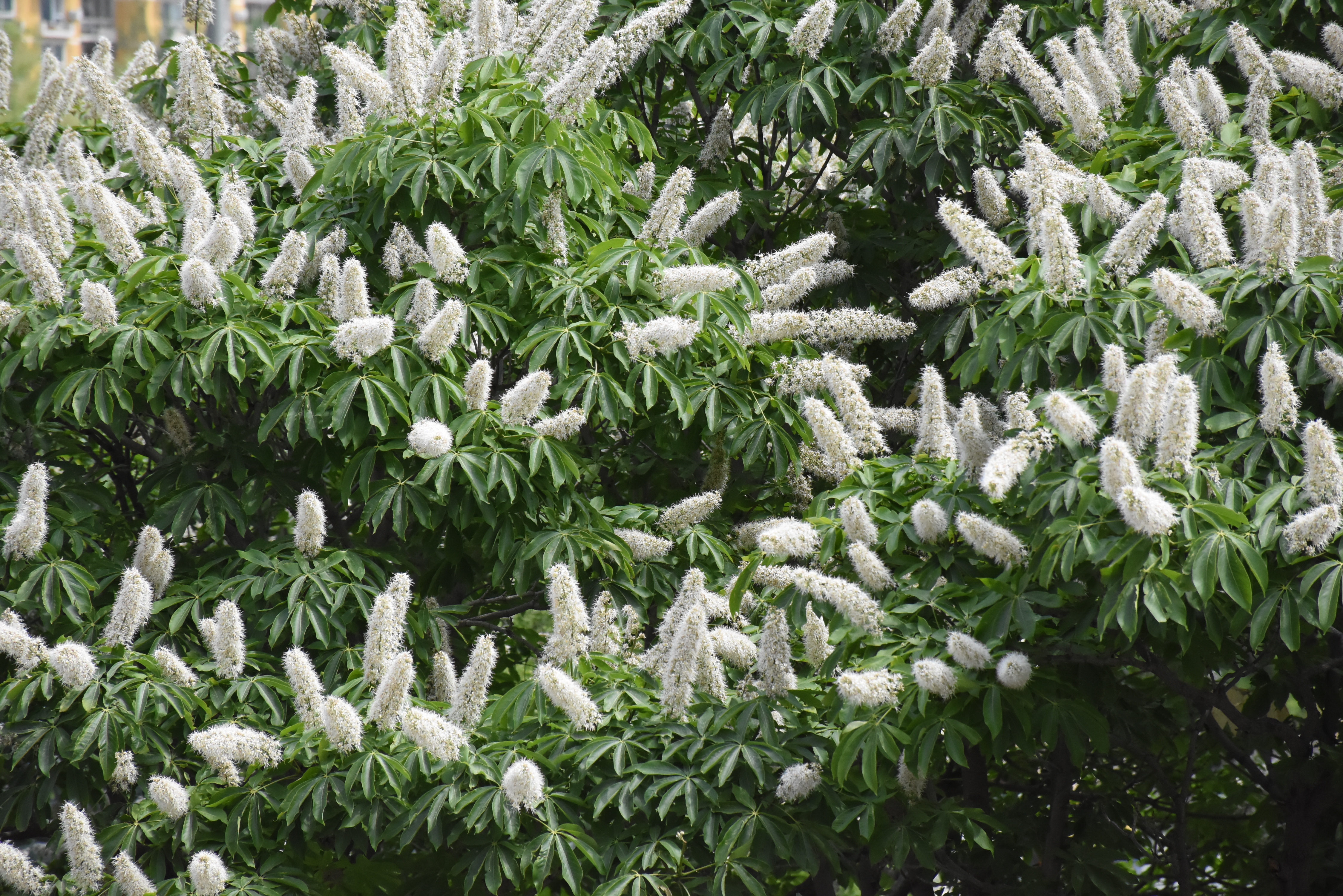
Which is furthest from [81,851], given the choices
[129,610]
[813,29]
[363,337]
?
[813,29]

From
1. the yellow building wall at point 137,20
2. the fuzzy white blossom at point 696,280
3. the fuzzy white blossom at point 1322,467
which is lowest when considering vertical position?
the yellow building wall at point 137,20

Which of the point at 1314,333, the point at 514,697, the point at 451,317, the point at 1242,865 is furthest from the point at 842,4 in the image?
the point at 1242,865

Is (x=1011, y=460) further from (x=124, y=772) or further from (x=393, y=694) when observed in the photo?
(x=124, y=772)

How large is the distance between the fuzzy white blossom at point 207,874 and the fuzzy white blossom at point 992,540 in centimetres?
249

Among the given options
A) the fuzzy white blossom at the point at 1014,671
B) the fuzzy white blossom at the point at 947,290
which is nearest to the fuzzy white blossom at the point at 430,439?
the fuzzy white blossom at the point at 947,290

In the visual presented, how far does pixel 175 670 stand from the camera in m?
4.98

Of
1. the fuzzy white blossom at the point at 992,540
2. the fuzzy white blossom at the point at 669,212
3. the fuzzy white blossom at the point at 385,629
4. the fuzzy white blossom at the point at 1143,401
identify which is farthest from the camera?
the fuzzy white blossom at the point at 669,212

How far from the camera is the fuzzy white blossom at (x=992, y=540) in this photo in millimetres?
4332

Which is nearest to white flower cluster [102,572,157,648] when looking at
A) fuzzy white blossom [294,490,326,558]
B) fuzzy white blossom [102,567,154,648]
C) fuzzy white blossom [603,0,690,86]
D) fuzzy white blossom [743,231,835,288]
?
fuzzy white blossom [102,567,154,648]

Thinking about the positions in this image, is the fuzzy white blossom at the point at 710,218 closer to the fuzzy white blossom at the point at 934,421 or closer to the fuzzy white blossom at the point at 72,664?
the fuzzy white blossom at the point at 934,421

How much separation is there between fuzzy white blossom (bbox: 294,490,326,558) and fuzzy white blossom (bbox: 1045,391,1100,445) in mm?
2640

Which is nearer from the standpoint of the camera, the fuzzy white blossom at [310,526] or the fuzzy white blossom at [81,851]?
the fuzzy white blossom at [81,851]

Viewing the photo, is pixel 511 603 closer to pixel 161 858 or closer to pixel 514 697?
pixel 514 697

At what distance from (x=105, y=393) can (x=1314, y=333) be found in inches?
166
